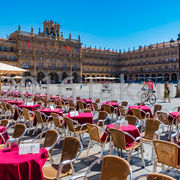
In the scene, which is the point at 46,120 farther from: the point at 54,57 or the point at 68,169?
the point at 54,57

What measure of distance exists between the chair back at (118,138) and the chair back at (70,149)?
95 centimetres

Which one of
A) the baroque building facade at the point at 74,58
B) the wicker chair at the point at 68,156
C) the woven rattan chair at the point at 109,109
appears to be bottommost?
the wicker chair at the point at 68,156

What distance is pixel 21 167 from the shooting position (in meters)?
2.65

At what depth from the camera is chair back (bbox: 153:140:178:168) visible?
3.03 m

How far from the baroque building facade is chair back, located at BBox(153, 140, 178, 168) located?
49232 millimetres

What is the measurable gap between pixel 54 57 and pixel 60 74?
4.93 metres

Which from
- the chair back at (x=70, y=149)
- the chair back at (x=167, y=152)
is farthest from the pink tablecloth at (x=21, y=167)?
the chair back at (x=167, y=152)

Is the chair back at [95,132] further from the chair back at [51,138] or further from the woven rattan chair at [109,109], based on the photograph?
the woven rattan chair at [109,109]

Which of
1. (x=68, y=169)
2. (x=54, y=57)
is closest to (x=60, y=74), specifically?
(x=54, y=57)

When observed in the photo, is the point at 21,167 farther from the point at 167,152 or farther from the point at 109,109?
the point at 109,109

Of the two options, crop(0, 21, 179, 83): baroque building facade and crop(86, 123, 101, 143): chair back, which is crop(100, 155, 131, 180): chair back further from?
crop(0, 21, 179, 83): baroque building facade

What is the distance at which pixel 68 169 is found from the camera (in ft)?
10.6

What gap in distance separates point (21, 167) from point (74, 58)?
58583mm

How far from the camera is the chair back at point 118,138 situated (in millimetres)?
3889
